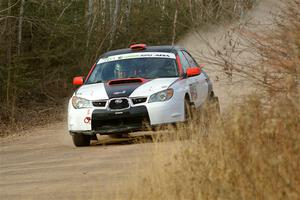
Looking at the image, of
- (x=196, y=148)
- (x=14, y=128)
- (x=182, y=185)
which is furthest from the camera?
(x=14, y=128)

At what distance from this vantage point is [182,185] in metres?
Answer: 8.69

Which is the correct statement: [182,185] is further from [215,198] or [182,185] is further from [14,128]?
[14,128]

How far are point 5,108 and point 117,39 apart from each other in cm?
1094

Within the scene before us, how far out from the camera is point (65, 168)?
13.7 metres

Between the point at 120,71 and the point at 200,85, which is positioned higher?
the point at 120,71

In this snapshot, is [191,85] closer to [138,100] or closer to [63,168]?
[138,100]

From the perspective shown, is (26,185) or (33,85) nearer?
(26,185)

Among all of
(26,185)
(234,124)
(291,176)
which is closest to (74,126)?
(26,185)

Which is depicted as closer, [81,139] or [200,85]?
[81,139]

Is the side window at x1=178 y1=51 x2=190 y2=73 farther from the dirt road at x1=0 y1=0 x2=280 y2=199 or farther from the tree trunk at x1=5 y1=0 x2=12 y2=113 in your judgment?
the tree trunk at x1=5 y1=0 x2=12 y2=113

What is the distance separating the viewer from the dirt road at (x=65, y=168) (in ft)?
36.8

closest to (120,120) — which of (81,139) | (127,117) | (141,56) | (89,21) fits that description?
(127,117)

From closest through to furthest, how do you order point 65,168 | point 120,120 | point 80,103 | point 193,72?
point 65,168, point 120,120, point 80,103, point 193,72

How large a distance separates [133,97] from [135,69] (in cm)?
139
